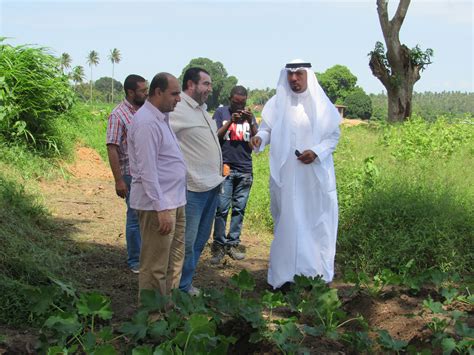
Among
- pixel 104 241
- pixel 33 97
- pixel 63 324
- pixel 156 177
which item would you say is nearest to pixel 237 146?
pixel 104 241

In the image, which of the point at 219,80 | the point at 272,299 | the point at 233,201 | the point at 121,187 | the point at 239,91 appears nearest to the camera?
the point at 272,299

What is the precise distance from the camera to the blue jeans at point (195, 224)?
436cm

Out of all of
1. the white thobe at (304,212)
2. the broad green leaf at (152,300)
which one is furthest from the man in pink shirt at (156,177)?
A: the white thobe at (304,212)

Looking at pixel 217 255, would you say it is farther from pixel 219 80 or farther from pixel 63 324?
pixel 219 80

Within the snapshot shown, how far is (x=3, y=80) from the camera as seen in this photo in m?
8.30

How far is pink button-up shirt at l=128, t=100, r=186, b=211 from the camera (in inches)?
139

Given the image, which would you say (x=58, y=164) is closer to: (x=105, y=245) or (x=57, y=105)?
(x=57, y=105)

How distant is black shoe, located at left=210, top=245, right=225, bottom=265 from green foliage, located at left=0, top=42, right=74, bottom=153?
4.19m

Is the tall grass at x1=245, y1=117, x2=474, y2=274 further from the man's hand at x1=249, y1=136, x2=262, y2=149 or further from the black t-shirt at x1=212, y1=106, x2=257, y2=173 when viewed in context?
the man's hand at x1=249, y1=136, x2=262, y2=149

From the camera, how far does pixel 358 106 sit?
70.8 metres

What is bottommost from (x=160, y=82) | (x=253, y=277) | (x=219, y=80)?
(x=253, y=277)

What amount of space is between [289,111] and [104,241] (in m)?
2.39

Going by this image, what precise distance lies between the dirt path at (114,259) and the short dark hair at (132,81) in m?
1.51

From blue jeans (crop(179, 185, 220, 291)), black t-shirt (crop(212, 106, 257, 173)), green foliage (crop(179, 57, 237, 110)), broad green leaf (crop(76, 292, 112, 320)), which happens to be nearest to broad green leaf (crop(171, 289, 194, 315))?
broad green leaf (crop(76, 292, 112, 320))
